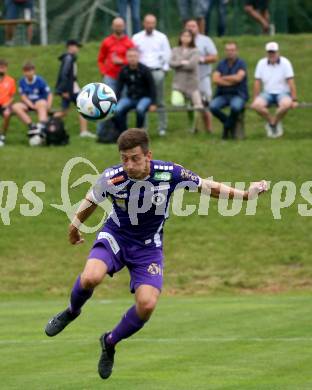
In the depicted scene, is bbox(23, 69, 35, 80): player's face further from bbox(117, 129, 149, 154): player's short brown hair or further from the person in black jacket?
bbox(117, 129, 149, 154): player's short brown hair

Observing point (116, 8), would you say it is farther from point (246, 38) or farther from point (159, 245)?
point (159, 245)

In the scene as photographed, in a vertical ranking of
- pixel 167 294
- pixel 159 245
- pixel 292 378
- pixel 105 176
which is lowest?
pixel 167 294

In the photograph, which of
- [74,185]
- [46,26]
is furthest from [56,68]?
[74,185]

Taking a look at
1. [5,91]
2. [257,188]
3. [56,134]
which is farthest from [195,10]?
[257,188]

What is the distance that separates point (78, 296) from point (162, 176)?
130 centimetres

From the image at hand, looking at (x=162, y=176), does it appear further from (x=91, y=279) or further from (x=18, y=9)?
(x=18, y=9)

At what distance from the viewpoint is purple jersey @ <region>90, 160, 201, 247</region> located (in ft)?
33.1

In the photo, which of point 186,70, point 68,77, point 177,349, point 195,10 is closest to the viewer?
point 177,349

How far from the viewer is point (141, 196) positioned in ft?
33.1

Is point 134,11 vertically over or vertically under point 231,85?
over

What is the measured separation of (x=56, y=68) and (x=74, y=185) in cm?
756

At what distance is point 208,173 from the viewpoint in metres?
22.5

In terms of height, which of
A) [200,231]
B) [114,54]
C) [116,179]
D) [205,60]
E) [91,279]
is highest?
[114,54]

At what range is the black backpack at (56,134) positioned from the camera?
2323 cm
